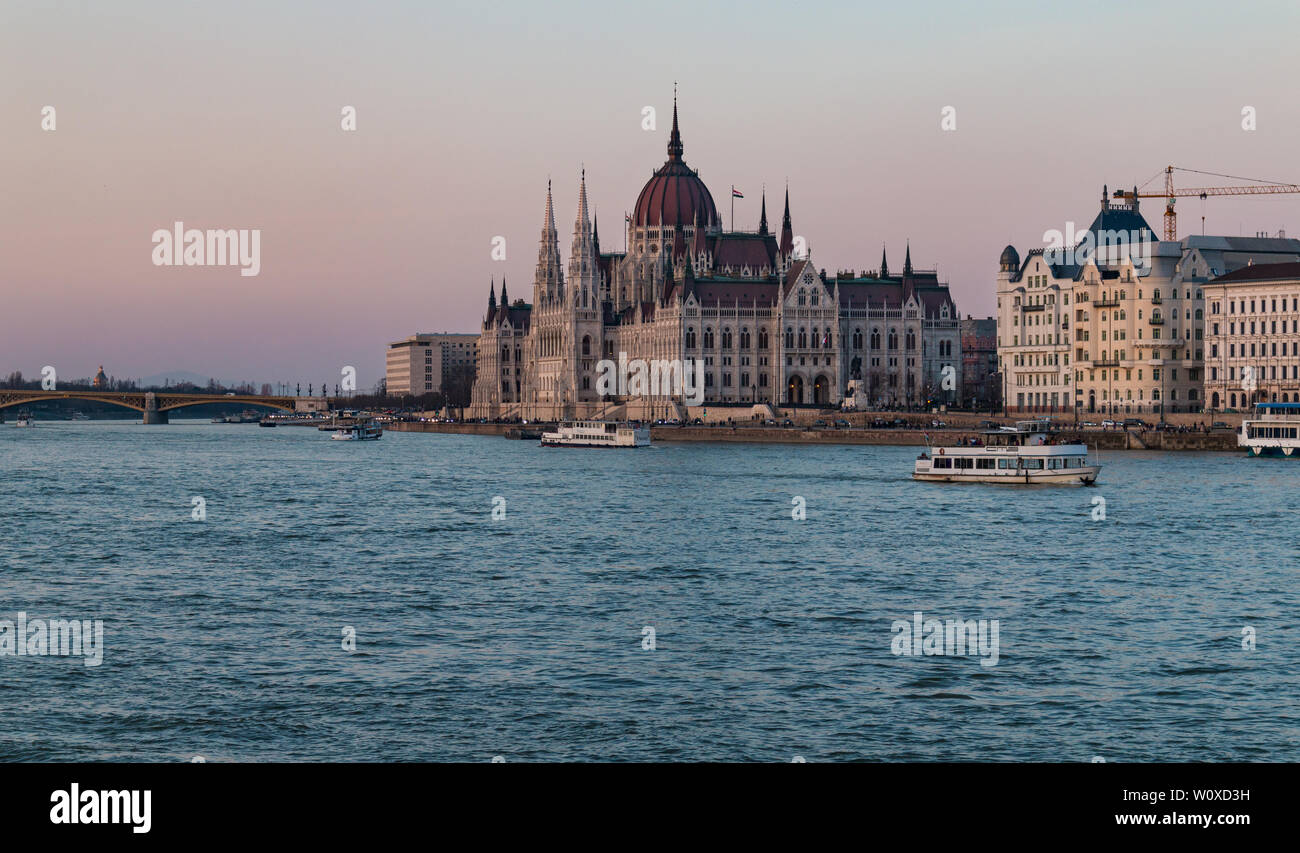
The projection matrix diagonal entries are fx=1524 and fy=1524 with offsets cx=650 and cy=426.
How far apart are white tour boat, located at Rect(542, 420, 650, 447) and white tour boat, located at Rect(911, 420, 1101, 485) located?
56.4 m

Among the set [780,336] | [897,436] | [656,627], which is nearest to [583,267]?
[780,336]

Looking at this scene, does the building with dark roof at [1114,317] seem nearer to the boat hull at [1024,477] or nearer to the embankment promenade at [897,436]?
the embankment promenade at [897,436]

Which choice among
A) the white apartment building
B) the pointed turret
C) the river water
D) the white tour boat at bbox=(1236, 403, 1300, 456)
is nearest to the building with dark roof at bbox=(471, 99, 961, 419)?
the pointed turret

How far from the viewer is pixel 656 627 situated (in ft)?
96.9

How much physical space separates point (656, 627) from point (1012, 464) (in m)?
49.1

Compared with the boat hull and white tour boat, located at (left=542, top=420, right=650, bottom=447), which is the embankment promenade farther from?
the boat hull

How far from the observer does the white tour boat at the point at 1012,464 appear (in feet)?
242

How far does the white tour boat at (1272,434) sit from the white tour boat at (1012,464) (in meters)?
25.0

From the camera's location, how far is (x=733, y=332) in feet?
564

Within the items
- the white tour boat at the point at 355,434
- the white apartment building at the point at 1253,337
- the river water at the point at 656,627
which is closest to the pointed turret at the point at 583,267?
the white tour boat at the point at 355,434

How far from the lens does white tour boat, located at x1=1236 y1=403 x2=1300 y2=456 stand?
313ft

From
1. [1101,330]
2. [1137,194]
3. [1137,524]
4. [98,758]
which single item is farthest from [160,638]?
[1137,194]
